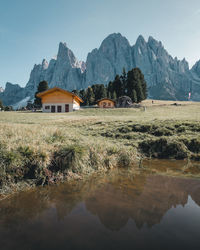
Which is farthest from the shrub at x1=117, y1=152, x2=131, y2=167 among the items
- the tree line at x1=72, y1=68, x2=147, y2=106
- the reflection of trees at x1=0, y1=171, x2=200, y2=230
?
the tree line at x1=72, y1=68, x2=147, y2=106

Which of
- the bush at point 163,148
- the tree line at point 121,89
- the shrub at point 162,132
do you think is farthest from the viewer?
the tree line at point 121,89

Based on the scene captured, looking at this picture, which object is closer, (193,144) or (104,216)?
(104,216)

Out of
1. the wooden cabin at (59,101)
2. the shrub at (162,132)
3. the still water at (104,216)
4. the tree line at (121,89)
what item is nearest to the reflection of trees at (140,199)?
the still water at (104,216)

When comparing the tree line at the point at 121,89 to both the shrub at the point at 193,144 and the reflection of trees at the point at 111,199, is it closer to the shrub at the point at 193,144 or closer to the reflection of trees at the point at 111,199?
the shrub at the point at 193,144

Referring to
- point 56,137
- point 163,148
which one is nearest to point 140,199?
point 56,137

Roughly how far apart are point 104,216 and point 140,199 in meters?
1.20

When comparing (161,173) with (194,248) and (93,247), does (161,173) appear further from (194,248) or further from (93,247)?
(93,247)

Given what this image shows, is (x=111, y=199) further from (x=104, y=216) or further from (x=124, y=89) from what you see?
(x=124, y=89)

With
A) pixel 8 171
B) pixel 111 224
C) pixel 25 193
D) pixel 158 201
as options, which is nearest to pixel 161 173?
pixel 158 201

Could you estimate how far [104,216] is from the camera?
387 centimetres

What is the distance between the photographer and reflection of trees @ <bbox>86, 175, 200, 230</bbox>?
3795mm

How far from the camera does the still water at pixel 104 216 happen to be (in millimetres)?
3076

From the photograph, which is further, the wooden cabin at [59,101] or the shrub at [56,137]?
the wooden cabin at [59,101]

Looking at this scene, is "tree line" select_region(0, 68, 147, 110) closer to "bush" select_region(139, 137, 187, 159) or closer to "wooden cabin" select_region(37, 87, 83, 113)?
"wooden cabin" select_region(37, 87, 83, 113)
